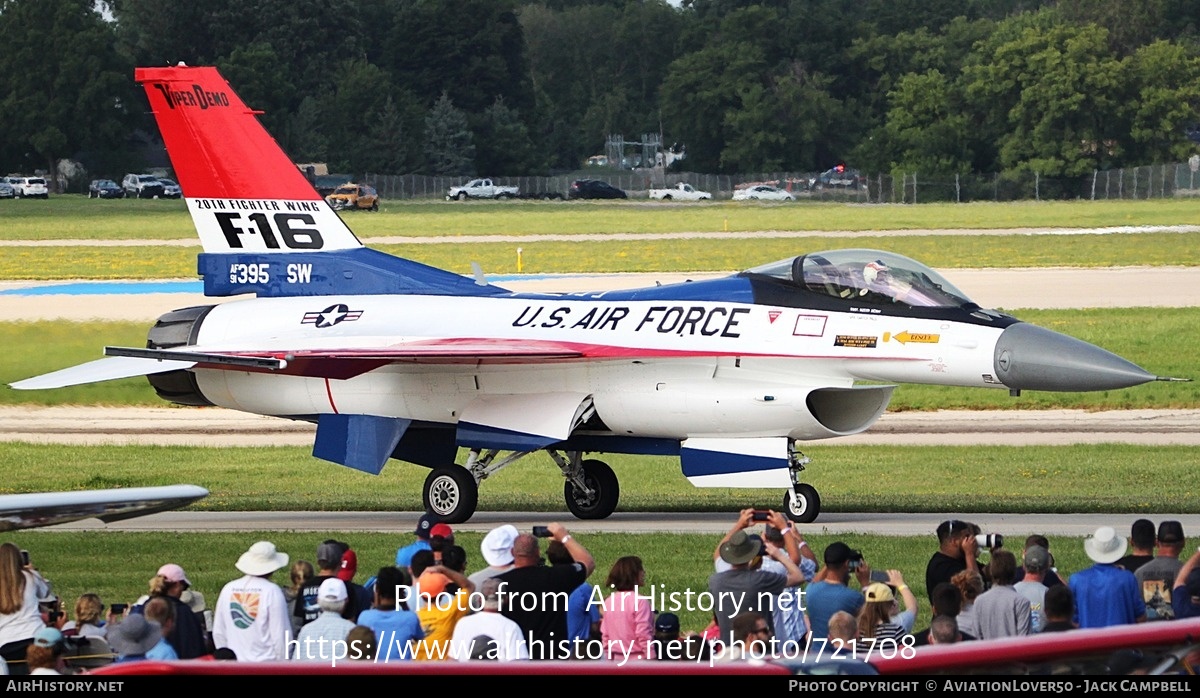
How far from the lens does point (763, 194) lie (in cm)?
10088

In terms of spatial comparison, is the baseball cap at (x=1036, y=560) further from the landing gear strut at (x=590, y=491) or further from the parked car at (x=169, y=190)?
the parked car at (x=169, y=190)

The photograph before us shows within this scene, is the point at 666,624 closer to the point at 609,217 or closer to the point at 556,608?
the point at 556,608

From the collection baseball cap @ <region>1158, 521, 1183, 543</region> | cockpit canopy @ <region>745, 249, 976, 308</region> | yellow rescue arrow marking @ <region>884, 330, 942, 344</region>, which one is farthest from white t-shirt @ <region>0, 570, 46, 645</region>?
cockpit canopy @ <region>745, 249, 976, 308</region>

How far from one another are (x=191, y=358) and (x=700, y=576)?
21.2 ft

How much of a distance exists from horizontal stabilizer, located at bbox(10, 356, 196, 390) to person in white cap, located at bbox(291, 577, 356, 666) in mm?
9847

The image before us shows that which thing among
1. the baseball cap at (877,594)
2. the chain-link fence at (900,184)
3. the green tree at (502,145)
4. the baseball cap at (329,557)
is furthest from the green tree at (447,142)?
the baseball cap at (877,594)

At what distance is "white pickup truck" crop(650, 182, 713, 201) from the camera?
10325 cm

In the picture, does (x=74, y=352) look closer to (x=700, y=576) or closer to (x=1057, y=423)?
(x=1057, y=423)

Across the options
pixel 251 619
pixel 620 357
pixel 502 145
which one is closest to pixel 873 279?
pixel 620 357

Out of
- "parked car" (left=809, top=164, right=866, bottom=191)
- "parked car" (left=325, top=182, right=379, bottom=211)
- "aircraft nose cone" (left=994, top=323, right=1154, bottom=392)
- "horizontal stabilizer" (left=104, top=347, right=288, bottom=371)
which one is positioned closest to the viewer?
"aircraft nose cone" (left=994, top=323, right=1154, bottom=392)

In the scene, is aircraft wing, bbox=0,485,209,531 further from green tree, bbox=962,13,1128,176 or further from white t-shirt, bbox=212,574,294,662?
green tree, bbox=962,13,1128,176

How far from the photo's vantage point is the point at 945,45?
370 feet

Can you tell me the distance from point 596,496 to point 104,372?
5.43 m
